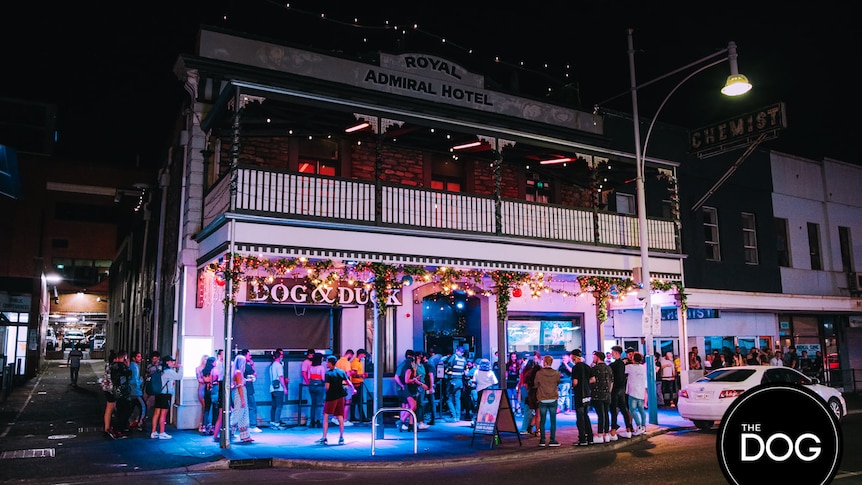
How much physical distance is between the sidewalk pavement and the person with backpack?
29 cm

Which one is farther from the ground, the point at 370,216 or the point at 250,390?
the point at 370,216

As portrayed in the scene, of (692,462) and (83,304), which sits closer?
(692,462)

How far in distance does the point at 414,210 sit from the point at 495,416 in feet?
16.8

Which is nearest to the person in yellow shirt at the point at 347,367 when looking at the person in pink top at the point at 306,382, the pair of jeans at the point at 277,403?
the person in pink top at the point at 306,382

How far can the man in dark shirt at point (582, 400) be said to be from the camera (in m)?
13.8

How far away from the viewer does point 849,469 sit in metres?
10.3

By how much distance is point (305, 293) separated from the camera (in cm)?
1783

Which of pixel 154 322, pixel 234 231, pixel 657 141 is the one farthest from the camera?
pixel 657 141

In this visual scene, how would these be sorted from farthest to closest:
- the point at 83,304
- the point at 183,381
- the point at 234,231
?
the point at 83,304 → the point at 183,381 → the point at 234,231

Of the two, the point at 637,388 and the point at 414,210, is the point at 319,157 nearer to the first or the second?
the point at 414,210

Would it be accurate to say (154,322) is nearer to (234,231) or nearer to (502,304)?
(234,231)

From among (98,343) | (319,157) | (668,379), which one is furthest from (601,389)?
(98,343)

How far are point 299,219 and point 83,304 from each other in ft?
178

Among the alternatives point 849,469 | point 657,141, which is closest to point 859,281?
point 657,141
